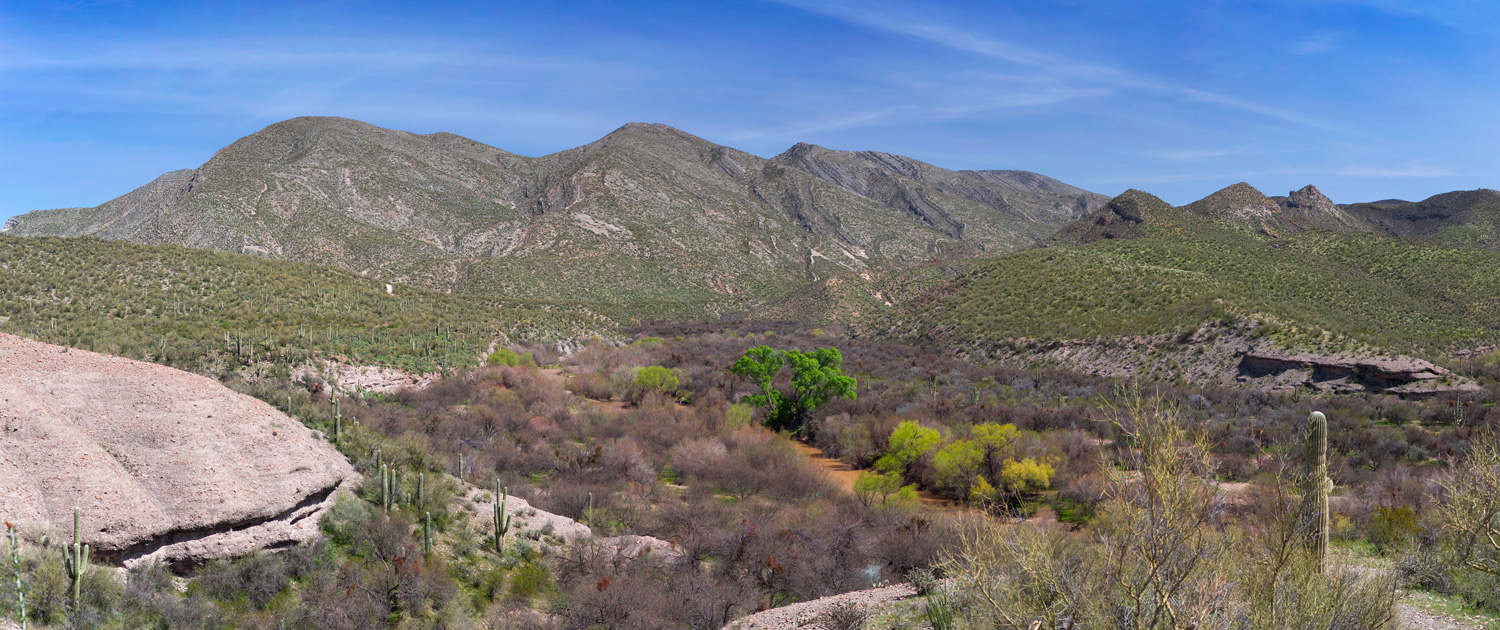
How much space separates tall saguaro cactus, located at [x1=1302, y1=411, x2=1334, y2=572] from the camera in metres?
8.63

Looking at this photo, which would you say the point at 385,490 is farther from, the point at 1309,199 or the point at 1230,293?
the point at 1309,199

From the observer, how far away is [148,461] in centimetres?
1153

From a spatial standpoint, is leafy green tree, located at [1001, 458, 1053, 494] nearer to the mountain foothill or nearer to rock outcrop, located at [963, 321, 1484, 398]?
rock outcrop, located at [963, 321, 1484, 398]

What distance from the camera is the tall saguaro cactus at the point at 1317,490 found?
28.3 ft

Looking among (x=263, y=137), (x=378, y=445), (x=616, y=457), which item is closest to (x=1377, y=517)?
(x=616, y=457)

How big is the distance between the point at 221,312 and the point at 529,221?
75.4 meters

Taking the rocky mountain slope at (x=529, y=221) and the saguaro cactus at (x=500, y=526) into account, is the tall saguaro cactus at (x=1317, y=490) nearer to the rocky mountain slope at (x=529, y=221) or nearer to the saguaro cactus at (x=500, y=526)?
the saguaro cactus at (x=500, y=526)

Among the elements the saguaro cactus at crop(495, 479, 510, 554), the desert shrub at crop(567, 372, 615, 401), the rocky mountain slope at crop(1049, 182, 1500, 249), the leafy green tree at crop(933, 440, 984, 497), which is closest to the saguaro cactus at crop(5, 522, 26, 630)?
the saguaro cactus at crop(495, 479, 510, 554)

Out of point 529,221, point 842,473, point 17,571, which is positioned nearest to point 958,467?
point 842,473

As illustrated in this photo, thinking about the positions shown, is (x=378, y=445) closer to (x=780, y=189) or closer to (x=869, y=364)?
(x=869, y=364)

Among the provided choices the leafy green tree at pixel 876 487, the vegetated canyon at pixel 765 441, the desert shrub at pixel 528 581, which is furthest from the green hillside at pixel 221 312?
the leafy green tree at pixel 876 487

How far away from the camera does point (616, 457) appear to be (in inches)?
920

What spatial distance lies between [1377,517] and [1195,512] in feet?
45.9

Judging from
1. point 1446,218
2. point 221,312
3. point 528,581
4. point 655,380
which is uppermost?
point 1446,218
